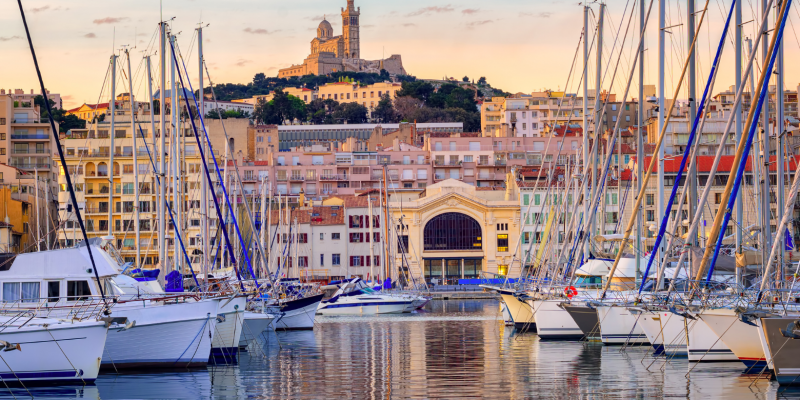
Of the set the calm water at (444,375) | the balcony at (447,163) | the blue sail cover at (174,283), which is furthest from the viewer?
the balcony at (447,163)

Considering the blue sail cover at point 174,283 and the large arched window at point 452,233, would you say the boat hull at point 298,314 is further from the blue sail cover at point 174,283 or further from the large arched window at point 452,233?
the large arched window at point 452,233

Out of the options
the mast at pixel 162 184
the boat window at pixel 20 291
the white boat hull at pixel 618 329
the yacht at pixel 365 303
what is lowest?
the yacht at pixel 365 303

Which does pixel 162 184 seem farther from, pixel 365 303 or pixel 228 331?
pixel 365 303

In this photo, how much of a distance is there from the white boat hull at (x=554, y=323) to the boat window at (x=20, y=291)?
751 inches

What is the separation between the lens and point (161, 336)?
31016 mm

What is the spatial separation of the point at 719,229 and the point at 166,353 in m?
15.8

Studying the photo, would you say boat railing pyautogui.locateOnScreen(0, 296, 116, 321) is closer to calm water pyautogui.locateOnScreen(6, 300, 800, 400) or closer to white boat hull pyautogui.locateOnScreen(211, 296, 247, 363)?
calm water pyautogui.locateOnScreen(6, 300, 800, 400)

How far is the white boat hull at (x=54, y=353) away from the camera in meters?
26.2

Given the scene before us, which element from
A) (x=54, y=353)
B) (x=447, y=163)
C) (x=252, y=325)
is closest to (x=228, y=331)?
(x=252, y=325)

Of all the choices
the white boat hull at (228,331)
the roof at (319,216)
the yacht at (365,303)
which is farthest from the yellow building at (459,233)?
the white boat hull at (228,331)

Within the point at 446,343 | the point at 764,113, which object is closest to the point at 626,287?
the point at 446,343

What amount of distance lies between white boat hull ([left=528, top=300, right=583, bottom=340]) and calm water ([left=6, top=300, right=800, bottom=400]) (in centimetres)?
75

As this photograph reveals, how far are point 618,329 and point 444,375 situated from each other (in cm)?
930

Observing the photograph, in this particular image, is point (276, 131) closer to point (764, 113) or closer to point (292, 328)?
point (292, 328)
